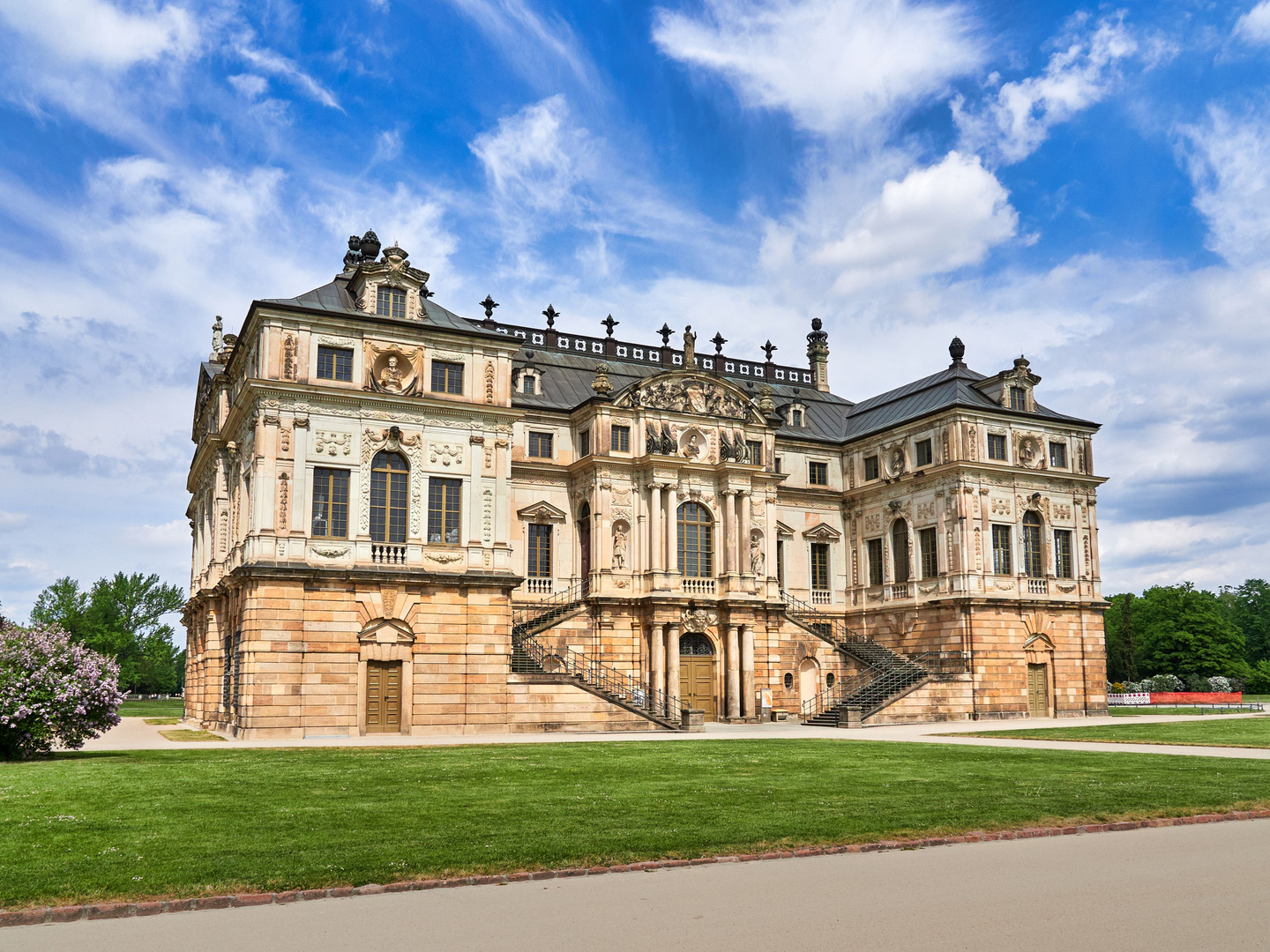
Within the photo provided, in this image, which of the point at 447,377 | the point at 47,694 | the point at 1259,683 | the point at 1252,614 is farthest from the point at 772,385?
the point at 1252,614

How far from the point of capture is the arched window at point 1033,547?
49844mm

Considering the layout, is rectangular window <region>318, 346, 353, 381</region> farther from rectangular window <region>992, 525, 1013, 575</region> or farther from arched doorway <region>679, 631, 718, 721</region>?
rectangular window <region>992, 525, 1013, 575</region>

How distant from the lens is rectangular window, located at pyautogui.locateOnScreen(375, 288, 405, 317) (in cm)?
3750

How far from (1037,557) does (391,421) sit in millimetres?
31068

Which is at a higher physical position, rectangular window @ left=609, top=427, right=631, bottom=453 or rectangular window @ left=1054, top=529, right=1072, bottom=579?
rectangular window @ left=609, top=427, right=631, bottom=453

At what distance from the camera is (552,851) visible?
41.0 ft

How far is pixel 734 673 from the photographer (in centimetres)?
4547

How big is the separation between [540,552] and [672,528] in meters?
5.94

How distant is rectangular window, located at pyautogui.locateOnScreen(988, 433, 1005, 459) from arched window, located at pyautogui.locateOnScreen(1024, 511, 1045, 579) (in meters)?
3.21

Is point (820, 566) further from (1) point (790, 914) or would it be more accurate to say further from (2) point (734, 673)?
(1) point (790, 914)

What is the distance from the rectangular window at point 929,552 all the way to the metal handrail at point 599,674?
14.3 meters

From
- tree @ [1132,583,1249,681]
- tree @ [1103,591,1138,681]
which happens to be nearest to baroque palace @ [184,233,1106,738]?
tree @ [1132,583,1249,681]

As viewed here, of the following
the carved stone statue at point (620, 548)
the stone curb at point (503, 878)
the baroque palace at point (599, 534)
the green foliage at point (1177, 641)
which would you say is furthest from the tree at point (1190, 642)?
the stone curb at point (503, 878)

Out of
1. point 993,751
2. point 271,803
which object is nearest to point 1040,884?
point 271,803
